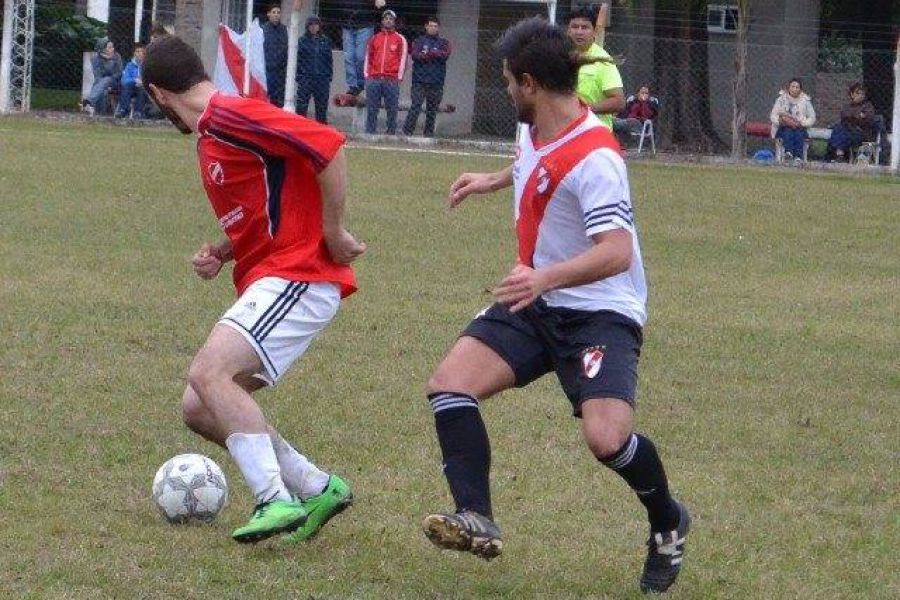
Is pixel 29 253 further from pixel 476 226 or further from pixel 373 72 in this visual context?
pixel 373 72

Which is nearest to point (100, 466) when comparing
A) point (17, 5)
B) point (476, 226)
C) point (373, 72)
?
point (476, 226)

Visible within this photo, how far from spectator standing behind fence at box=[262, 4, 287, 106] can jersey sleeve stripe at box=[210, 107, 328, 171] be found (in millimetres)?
19683

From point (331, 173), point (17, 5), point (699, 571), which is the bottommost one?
point (699, 571)

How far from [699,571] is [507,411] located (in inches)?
98.1

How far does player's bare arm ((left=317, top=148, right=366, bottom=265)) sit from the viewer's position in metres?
5.13

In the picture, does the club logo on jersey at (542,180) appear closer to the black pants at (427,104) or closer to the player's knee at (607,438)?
the player's knee at (607,438)

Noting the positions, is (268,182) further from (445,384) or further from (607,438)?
(607,438)

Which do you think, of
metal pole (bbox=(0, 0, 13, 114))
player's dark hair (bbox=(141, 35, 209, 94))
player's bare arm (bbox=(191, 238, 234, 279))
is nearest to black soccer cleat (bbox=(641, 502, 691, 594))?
player's bare arm (bbox=(191, 238, 234, 279))

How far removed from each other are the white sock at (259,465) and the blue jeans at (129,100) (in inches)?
837

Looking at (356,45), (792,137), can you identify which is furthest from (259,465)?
(356,45)

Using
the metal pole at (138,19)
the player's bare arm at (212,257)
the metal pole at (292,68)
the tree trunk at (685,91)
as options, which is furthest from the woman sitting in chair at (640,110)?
the player's bare arm at (212,257)

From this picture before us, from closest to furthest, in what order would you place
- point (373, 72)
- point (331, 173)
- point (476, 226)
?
point (331, 173)
point (476, 226)
point (373, 72)

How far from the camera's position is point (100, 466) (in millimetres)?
6262

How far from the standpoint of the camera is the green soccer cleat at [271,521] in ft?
16.4
